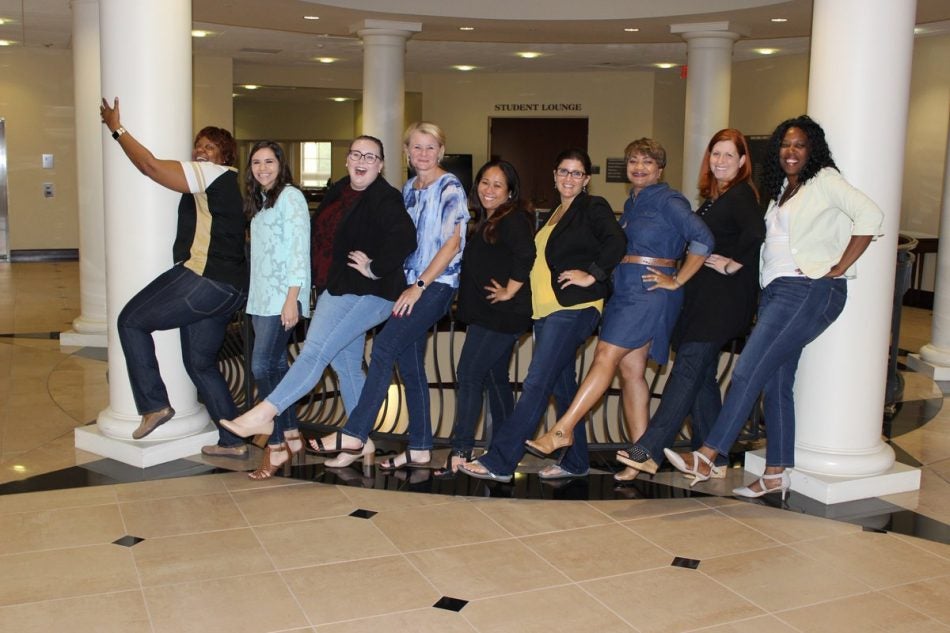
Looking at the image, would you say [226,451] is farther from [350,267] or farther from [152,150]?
[152,150]

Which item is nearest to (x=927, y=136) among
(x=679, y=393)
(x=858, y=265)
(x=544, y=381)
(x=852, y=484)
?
(x=858, y=265)

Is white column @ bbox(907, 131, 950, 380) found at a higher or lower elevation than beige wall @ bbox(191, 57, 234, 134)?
lower

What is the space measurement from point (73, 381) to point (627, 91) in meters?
13.0

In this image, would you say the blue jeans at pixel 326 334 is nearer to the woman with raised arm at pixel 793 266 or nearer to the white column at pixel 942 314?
the woman with raised arm at pixel 793 266

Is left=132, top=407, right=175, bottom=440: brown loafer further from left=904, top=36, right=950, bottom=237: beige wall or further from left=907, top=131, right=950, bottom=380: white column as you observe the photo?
left=904, top=36, right=950, bottom=237: beige wall

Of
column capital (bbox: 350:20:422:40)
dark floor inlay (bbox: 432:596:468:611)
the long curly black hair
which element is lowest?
dark floor inlay (bbox: 432:596:468:611)

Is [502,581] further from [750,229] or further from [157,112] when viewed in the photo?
[157,112]

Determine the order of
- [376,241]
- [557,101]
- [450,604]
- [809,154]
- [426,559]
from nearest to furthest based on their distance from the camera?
[450,604], [426,559], [809,154], [376,241], [557,101]

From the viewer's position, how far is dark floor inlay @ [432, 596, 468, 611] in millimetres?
3846

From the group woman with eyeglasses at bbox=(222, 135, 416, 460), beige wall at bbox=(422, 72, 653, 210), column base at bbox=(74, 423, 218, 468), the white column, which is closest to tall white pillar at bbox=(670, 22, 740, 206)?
the white column

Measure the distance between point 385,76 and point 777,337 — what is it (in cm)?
834

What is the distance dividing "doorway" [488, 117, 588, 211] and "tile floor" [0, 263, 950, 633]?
14223 mm

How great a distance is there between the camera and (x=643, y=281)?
4.96m

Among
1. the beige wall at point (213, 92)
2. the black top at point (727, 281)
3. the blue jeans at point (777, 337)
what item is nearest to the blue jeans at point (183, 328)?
the black top at point (727, 281)
